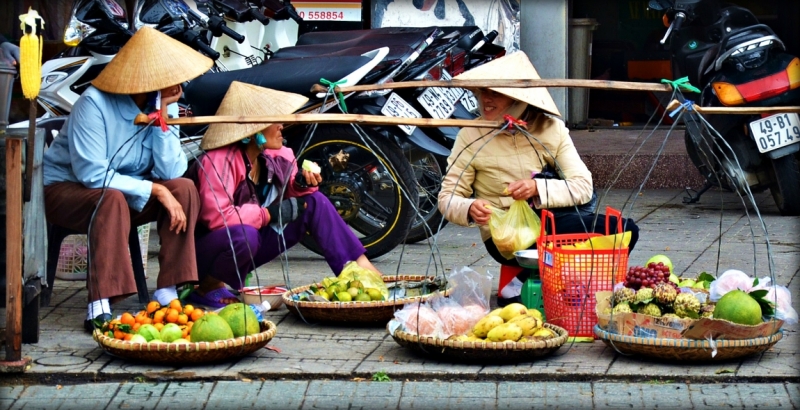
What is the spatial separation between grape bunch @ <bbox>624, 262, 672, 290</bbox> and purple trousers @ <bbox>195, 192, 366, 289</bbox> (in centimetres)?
134

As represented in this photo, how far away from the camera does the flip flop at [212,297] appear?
5.14 metres

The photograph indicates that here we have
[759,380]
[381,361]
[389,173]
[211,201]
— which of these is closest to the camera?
[759,380]

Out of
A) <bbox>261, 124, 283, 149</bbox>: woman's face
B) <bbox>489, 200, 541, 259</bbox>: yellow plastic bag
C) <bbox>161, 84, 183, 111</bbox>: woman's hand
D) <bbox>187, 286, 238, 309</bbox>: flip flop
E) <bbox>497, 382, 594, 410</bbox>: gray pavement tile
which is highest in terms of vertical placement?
<bbox>161, 84, 183, 111</bbox>: woman's hand

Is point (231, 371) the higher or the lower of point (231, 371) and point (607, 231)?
the lower

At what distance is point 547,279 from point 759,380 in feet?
3.13

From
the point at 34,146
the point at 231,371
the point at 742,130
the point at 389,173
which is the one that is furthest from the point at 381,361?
the point at 742,130

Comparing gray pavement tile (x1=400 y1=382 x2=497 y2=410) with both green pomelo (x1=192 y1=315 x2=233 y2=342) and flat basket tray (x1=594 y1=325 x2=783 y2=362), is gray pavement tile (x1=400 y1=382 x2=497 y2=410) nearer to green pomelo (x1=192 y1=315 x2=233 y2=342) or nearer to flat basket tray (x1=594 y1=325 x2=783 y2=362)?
flat basket tray (x1=594 y1=325 x2=783 y2=362)

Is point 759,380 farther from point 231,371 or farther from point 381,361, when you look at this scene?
point 231,371

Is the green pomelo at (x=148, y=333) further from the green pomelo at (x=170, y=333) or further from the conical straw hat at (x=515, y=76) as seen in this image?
the conical straw hat at (x=515, y=76)

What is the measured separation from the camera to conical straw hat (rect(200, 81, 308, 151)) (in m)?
4.90

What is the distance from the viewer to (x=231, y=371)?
4078 mm

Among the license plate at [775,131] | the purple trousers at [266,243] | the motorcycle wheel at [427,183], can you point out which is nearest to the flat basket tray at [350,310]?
the purple trousers at [266,243]

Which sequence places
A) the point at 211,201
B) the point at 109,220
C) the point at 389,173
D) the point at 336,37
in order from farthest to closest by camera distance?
the point at 336,37
the point at 389,173
the point at 211,201
the point at 109,220

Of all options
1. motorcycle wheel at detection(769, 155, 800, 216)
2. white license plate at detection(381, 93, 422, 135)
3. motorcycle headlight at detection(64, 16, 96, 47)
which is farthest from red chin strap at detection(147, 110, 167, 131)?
motorcycle wheel at detection(769, 155, 800, 216)
